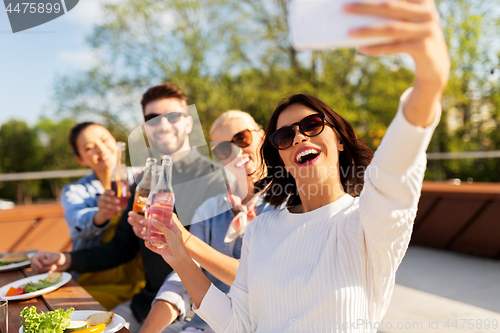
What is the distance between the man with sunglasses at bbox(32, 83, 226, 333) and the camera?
1946 mm

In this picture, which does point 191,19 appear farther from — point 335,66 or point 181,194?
point 181,194

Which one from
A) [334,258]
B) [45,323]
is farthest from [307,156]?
[45,323]

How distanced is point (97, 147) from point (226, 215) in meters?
1.76

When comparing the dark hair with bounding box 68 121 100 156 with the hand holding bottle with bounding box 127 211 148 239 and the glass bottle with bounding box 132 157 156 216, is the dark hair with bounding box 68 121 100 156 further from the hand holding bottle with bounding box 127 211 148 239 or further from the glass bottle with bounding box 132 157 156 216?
the hand holding bottle with bounding box 127 211 148 239

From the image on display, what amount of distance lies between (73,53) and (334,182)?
1926 centimetres

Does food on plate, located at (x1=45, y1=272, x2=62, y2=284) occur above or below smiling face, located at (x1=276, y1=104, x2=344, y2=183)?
below

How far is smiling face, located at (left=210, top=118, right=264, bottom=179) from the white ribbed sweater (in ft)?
1.64

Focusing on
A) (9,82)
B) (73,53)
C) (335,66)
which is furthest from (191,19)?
(9,82)

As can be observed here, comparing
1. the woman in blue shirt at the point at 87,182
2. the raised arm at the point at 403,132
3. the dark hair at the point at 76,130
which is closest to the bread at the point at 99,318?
the raised arm at the point at 403,132

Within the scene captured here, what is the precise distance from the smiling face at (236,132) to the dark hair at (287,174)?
8.2 inches

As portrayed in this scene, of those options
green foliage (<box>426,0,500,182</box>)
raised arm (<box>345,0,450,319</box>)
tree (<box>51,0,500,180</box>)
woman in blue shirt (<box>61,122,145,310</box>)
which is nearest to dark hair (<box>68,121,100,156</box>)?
woman in blue shirt (<box>61,122,145,310</box>)

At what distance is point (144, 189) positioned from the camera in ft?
5.62

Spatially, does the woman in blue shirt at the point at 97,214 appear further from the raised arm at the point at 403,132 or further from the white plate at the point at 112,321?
the raised arm at the point at 403,132

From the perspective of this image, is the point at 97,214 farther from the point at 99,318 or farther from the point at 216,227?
the point at 99,318
